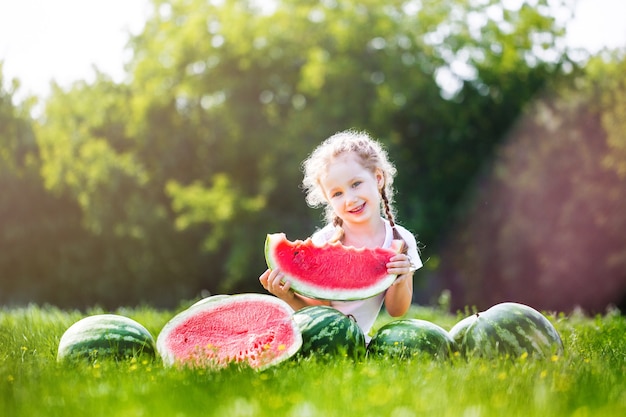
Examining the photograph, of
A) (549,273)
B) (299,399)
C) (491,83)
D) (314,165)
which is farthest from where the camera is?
(491,83)

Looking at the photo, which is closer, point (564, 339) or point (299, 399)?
point (299, 399)

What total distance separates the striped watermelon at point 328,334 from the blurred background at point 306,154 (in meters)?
16.3

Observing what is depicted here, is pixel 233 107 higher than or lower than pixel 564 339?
higher

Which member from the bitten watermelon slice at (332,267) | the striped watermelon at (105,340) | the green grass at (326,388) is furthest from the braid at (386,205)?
the striped watermelon at (105,340)

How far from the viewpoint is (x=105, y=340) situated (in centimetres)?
446

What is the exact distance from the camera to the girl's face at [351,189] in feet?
16.6

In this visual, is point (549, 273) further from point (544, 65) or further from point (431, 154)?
point (544, 65)

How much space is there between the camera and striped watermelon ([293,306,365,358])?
13.9 feet

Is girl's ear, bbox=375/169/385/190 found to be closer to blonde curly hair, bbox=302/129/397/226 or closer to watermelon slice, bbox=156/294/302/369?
blonde curly hair, bbox=302/129/397/226

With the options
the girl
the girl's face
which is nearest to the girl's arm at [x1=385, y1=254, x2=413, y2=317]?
the girl

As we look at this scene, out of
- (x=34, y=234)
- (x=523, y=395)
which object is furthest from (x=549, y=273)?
(x=523, y=395)

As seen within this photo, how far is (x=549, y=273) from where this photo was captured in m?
21.0

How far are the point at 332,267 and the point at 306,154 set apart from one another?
16256mm

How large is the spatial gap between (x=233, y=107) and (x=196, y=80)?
153cm
